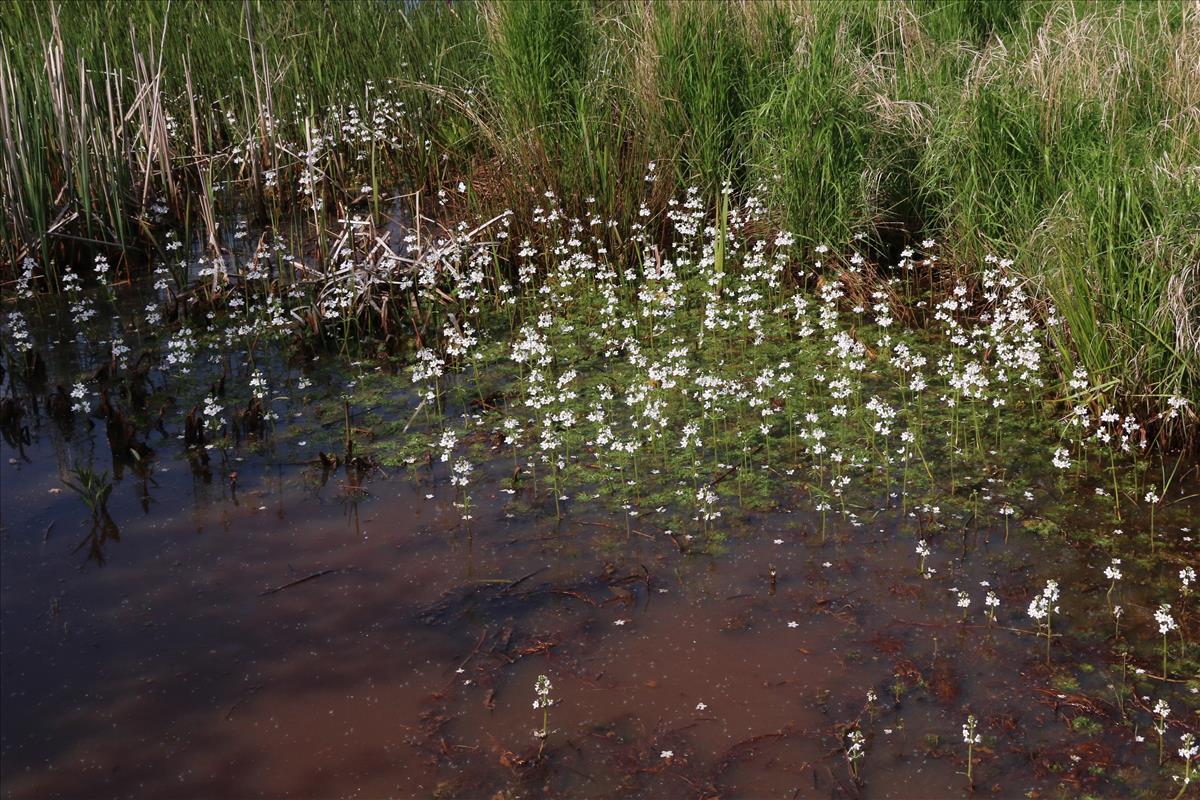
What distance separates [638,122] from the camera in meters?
8.29

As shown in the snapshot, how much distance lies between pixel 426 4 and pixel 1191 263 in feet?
26.9

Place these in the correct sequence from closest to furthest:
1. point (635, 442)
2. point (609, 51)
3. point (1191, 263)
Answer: point (1191, 263)
point (635, 442)
point (609, 51)

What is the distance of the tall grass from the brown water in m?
1.61

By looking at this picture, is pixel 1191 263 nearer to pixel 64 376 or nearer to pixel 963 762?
pixel 963 762

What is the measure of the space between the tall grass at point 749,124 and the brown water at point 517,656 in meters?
1.61

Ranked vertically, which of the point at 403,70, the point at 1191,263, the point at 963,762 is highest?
the point at 403,70

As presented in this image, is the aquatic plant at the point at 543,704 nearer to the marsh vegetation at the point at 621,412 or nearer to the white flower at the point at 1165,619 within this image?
the marsh vegetation at the point at 621,412

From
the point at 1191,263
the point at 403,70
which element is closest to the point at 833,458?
the point at 1191,263

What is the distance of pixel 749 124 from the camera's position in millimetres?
8109

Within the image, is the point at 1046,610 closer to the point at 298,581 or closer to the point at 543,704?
the point at 543,704

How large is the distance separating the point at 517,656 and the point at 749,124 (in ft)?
15.5

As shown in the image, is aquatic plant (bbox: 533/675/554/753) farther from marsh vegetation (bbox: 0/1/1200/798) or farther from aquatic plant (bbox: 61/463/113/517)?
aquatic plant (bbox: 61/463/113/517)

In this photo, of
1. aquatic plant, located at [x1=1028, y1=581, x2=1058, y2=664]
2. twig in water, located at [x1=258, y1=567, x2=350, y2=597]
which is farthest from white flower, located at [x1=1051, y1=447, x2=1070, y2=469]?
twig in water, located at [x1=258, y1=567, x2=350, y2=597]

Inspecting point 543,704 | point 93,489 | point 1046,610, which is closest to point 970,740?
point 1046,610
